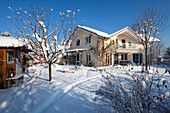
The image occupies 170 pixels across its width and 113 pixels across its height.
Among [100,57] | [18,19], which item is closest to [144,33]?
[100,57]

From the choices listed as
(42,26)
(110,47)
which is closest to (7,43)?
(42,26)

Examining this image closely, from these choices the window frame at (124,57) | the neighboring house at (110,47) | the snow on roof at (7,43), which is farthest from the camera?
the window frame at (124,57)

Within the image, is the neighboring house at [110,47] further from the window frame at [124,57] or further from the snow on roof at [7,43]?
the snow on roof at [7,43]

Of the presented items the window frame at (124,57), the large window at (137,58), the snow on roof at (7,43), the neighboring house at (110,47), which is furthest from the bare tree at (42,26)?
the large window at (137,58)

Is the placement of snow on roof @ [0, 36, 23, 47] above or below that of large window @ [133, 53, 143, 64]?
above

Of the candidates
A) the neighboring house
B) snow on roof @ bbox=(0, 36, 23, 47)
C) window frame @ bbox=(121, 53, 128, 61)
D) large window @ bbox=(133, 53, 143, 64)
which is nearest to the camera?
snow on roof @ bbox=(0, 36, 23, 47)

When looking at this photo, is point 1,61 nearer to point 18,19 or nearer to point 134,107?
point 18,19

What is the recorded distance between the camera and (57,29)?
5.09 m

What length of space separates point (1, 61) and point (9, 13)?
249 cm

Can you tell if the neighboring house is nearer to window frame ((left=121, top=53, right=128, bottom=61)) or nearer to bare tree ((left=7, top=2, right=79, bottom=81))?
window frame ((left=121, top=53, right=128, bottom=61))

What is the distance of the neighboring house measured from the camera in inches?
513

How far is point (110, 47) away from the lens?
13.0 meters

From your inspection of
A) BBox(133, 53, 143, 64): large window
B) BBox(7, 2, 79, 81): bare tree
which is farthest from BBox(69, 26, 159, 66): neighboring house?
BBox(7, 2, 79, 81): bare tree

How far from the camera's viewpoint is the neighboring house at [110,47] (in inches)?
513
